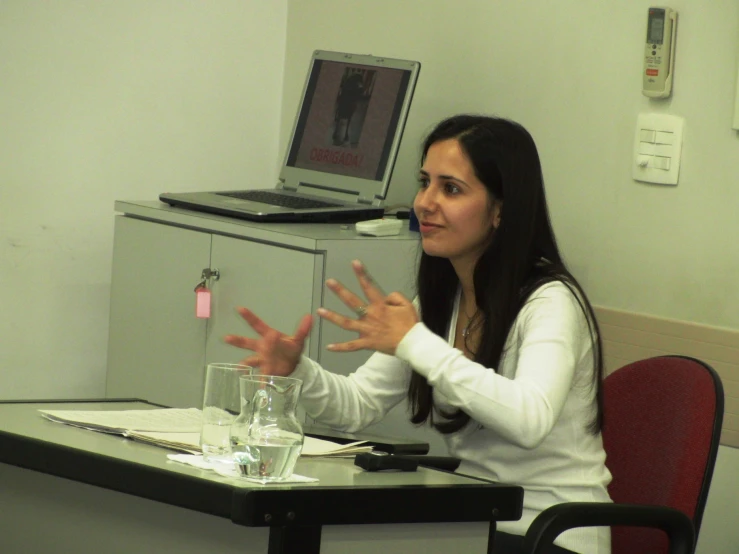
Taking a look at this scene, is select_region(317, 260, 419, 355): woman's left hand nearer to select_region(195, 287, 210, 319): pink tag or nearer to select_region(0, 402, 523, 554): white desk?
select_region(0, 402, 523, 554): white desk

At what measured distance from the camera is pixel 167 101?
3441 mm

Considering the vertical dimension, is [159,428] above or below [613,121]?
below

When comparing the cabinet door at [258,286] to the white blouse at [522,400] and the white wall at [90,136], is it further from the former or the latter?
the white wall at [90,136]

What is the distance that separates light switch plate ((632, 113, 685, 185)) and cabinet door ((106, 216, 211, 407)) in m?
1.00

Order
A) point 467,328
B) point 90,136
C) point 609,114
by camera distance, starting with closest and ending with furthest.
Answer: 1. point 467,328
2. point 609,114
3. point 90,136

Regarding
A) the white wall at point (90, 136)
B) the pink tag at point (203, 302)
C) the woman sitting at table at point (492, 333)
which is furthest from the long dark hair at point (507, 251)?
the white wall at point (90, 136)

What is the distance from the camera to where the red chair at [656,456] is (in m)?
1.63

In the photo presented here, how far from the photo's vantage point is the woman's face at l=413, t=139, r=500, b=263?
6.35 ft

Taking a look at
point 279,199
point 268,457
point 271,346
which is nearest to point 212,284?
point 279,199

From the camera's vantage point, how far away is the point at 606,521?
1.62 meters

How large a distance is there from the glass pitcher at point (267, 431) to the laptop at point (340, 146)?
4.60ft

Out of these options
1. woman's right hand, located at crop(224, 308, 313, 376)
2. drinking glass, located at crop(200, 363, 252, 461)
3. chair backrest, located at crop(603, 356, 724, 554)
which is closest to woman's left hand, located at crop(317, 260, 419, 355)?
woman's right hand, located at crop(224, 308, 313, 376)

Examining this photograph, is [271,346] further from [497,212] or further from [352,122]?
[352,122]

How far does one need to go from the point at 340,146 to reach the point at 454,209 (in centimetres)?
112
